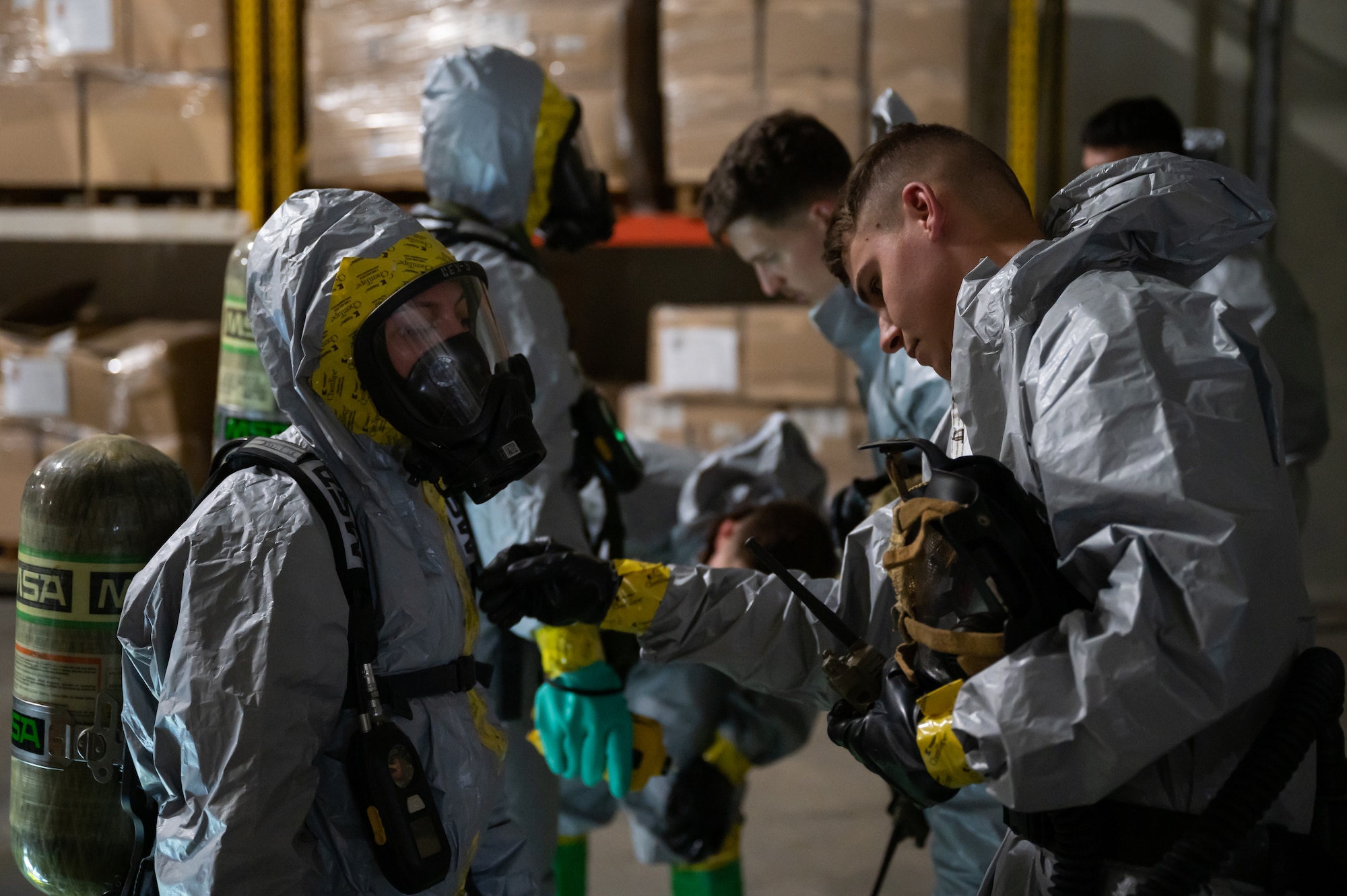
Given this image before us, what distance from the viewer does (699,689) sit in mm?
2893

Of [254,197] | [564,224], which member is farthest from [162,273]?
[564,224]

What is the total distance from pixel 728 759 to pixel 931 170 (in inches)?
69.8

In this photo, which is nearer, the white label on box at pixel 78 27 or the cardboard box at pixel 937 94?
the cardboard box at pixel 937 94

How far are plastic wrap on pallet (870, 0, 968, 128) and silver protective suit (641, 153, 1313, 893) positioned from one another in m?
2.94

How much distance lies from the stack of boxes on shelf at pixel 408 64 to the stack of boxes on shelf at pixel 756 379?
72cm

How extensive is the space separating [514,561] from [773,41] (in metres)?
3.04

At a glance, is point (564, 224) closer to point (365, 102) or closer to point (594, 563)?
point (594, 563)

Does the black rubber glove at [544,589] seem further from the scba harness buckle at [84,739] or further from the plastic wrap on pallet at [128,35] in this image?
the plastic wrap on pallet at [128,35]

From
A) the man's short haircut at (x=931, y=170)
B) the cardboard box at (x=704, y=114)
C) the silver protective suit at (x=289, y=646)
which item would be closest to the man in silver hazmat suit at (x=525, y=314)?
the silver protective suit at (x=289, y=646)

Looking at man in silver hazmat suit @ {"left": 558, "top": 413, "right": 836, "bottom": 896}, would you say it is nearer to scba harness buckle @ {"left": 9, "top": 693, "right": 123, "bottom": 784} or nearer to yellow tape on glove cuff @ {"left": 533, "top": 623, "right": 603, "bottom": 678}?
yellow tape on glove cuff @ {"left": 533, "top": 623, "right": 603, "bottom": 678}

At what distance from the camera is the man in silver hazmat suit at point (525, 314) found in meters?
2.32

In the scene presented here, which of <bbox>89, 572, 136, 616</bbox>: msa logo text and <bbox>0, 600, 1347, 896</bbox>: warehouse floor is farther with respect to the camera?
<bbox>0, 600, 1347, 896</bbox>: warehouse floor

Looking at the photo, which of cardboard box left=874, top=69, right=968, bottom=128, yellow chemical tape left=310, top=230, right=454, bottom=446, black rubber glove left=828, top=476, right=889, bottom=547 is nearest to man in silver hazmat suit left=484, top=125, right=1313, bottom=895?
yellow chemical tape left=310, top=230, right=454, bottom=446

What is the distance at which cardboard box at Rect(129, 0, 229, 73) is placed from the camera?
15.9 ft
